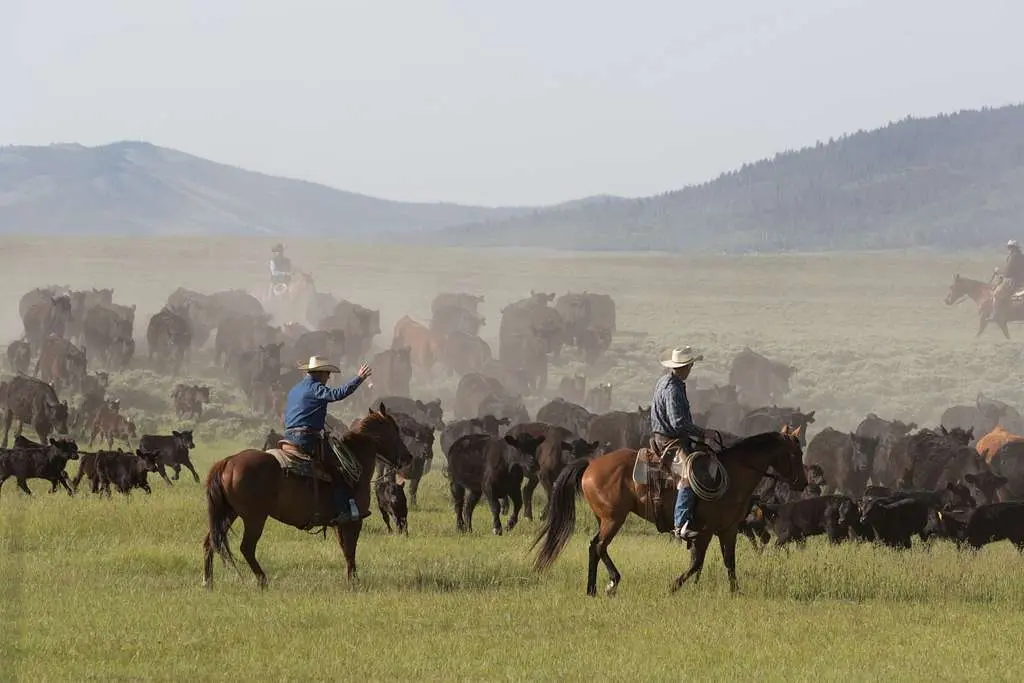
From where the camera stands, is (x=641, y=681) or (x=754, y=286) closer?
(x=641, y=681)

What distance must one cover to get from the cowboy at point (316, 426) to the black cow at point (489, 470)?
5886 mm

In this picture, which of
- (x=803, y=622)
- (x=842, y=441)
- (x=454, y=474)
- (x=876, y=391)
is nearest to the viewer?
(x=803, y=622)

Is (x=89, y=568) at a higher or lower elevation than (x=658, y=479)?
lower

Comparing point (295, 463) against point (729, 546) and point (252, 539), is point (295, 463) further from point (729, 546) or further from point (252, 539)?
point (729, 546)

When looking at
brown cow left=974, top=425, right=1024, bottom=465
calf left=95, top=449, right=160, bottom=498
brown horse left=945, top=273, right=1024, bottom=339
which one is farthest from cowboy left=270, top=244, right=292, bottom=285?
calf left=95, top=449, right=160, bottom=498

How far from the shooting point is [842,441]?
2780cm

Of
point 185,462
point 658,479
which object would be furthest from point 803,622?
point 185,462

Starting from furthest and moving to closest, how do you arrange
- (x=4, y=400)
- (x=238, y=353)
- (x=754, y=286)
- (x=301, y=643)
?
(x=754, y=286) → (x=238, y=353) → (x=4, y=400) → (x=301, y=643)

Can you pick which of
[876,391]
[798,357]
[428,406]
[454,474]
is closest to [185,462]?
[454,474]

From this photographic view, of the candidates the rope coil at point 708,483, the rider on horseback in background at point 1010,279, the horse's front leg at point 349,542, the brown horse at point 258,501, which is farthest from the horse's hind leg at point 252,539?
the rider on horseback in background at point 1010,279

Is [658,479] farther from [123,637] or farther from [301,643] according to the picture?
[123,637]

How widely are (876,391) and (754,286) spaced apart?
50.9 meters

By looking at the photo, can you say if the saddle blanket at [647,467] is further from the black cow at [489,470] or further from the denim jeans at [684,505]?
the black cow at [489,470]

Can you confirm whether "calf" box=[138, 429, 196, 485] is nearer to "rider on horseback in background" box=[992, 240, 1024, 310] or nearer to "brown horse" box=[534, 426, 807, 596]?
"brown horse" box=[534, 426, 807, 596]
